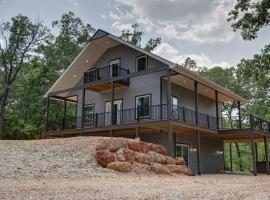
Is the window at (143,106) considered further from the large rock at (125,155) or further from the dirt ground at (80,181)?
the large rock at (125,155)

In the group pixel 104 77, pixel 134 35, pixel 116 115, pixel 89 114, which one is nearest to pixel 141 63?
pixel 104 77

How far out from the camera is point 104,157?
12.9 m

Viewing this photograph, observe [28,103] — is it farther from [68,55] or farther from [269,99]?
[269,99]

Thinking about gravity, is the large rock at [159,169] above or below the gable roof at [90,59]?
below

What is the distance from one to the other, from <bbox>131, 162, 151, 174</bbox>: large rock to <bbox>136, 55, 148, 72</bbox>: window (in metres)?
9.54

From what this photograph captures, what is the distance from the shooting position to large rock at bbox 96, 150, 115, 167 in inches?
504

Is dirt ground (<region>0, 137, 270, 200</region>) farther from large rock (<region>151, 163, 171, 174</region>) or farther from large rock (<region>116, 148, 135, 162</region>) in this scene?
large rock (<region>116, 148, 135, 162</region>)

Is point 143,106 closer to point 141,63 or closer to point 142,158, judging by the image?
point 141,63

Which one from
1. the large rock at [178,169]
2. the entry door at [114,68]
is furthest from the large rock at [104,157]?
the entry door at [114,68]

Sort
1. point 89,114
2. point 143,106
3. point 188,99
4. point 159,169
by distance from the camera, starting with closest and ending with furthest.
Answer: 1. point 159,169
2. point 143,106
3. point 188,99
4. point 89,114

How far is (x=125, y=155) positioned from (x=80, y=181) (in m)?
3.79

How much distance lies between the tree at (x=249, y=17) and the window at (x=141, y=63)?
29.7 feet

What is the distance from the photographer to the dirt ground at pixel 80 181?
714 centimetres

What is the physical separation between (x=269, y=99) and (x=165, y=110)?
22.8m
